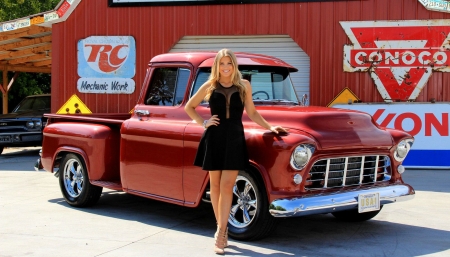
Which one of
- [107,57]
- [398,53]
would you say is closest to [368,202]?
[398,53]

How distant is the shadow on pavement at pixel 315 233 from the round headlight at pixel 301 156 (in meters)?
0.78

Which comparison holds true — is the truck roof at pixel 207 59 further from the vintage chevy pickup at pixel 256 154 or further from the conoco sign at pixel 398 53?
the conoco sign at pixel 398 53

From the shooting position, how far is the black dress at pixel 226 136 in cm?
559

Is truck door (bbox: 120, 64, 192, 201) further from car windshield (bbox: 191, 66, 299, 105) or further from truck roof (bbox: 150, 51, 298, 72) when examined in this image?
car windshield (bbox: 191, 66, 299, 105)

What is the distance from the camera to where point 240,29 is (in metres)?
13.4

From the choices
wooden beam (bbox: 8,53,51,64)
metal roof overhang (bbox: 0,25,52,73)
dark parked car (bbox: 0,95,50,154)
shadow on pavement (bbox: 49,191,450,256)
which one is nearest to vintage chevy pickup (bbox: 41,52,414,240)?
shadow on pavement (bbox: 49,191,450,256)

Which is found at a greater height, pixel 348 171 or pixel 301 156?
pixel 301 156

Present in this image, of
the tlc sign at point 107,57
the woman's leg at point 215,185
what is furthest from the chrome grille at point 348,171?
the tlc sign at point 107,57

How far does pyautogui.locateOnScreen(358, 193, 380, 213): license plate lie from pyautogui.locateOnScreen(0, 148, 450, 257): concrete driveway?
35 cm

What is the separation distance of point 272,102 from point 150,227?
186 centimetres

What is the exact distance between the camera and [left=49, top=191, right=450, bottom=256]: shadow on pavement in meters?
5.81

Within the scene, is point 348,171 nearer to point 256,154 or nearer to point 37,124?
point 256,154

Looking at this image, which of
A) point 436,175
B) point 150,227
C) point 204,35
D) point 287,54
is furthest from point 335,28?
point 150,227

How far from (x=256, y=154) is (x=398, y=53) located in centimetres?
764
